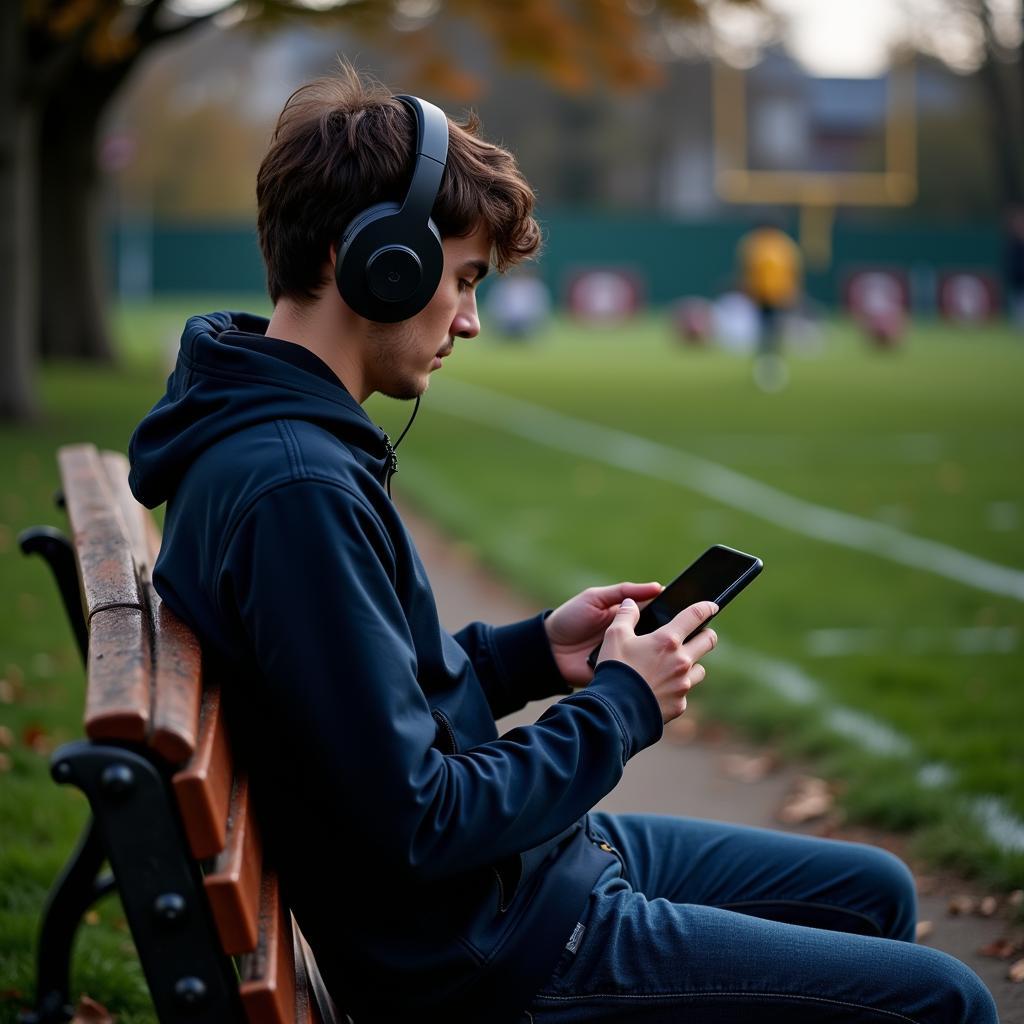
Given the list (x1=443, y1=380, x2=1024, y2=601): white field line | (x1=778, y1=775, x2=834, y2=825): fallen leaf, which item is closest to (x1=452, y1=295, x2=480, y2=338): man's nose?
(x1=778, y1=775, x2=834, y2=825): fallen leaf

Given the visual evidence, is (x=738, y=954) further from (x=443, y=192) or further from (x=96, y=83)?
(x=96, y=83)

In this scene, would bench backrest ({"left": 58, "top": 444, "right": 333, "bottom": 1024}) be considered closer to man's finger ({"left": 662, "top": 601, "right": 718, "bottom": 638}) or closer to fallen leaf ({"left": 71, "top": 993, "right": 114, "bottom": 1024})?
man's finger ({"left": 662, "top": 601, "right": 718, "bottom": 638})

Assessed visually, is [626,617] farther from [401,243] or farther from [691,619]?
[401,243]

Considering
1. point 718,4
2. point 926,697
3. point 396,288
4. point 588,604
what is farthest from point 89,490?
point 718,4

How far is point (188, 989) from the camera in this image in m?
1.83

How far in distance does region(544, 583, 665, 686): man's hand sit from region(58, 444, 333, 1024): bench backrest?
0.72m

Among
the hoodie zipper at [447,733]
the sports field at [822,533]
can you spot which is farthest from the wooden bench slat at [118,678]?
the sports field at [822,533]

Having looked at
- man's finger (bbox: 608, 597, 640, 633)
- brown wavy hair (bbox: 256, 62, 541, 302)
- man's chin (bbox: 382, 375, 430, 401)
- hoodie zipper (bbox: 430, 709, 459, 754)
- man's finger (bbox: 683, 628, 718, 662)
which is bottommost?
hoodie zipper (bbox: 430, 709, 459, 754)

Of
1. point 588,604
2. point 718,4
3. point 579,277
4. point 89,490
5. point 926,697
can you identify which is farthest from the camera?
point 579,277

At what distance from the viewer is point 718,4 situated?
1783 centimetres

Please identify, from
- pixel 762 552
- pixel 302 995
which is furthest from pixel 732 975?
pixel 762 552

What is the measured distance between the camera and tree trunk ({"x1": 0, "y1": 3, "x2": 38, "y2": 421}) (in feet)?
46.4

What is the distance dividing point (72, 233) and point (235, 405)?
21.3 metres

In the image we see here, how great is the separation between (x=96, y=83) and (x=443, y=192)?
2035 cm
